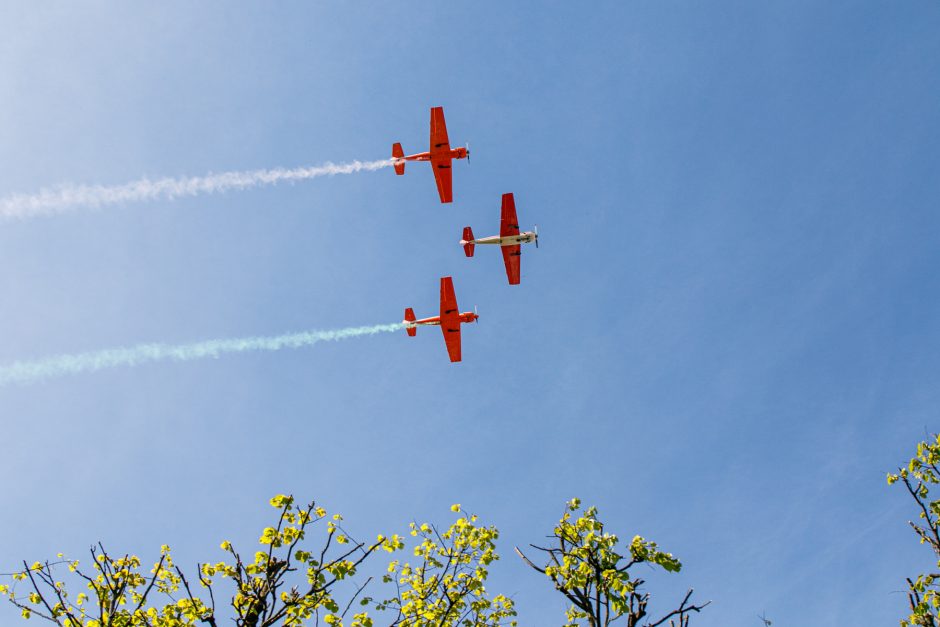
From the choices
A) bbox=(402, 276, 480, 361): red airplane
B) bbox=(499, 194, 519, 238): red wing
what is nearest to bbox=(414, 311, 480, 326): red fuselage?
bbox=(402, 276, 480, 361): red airplane

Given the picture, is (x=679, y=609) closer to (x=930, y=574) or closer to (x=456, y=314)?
(x=930, y=574)

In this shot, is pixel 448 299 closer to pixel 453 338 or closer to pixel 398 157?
pixel 453 338

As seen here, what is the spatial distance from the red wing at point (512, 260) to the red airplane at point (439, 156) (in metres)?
7.21

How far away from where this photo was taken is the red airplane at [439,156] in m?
55.5

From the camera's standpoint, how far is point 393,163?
55.2 meters

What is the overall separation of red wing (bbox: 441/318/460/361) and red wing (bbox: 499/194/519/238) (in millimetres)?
9427

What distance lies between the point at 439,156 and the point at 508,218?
8340 mm

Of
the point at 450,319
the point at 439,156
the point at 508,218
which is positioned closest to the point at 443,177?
the point at 439,156

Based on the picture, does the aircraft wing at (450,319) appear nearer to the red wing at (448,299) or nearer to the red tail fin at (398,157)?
the red wing at (448,299)

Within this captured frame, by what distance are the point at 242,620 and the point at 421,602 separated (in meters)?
6.31

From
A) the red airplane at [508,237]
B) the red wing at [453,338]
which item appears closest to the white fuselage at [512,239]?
the red airplane at [508,237]

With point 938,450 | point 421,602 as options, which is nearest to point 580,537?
point 421,602

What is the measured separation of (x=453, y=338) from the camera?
5966 centimetres

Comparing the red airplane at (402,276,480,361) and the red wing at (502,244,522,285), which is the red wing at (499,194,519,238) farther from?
the red airplane at (402,276,480,361)
